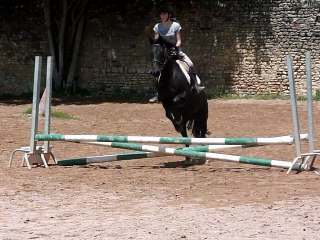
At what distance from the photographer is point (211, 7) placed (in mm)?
24203

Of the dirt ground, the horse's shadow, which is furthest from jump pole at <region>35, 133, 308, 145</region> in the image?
the horse's shadow

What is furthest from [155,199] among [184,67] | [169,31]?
[169,31]

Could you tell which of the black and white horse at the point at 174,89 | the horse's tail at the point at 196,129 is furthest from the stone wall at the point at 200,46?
the black and white horse at the point at 174,89

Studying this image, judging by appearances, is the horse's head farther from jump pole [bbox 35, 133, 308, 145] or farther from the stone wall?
the stone wall

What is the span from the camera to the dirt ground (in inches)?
243

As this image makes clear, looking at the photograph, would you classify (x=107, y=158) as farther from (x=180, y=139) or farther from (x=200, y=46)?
(x=200, y=46)

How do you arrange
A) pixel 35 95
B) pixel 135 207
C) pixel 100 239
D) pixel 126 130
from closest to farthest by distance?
pixel 100 239 → pixel 135 207 → pixel 35 95 → pixel 126 130

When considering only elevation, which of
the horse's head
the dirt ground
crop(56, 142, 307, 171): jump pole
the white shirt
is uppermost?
the white shirt

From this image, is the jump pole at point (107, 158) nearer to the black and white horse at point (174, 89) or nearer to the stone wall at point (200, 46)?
the black and white horse at point (174, 89)

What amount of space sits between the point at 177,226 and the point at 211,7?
18453 mm

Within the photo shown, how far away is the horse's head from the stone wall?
42.9 feet

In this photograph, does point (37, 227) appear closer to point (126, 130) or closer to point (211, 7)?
point (126, 130)

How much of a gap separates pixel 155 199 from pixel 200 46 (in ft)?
55.8

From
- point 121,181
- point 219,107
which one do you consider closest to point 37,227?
point 121,181
